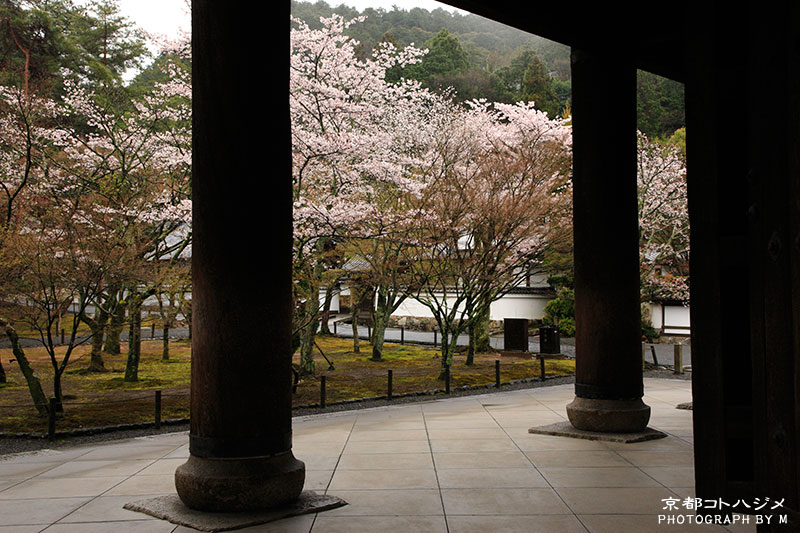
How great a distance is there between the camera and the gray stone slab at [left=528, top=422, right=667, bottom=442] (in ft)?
25.0

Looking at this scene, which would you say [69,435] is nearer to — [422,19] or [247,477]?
[247,477]

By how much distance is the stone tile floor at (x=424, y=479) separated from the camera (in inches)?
187

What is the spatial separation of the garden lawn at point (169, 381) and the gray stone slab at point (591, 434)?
5860 mm

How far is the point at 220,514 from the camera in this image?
475 centimetres

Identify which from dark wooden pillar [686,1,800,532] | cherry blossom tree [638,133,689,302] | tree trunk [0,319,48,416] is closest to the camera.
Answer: dark wooden pillar [686,1,800,532]

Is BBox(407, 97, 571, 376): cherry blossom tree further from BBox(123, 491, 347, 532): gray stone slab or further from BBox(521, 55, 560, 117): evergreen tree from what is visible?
BBox(521, 55, 560, 117): evergreen tree

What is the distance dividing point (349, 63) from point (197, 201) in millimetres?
14508

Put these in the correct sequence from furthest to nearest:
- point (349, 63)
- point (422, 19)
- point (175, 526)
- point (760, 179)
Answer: point (422, 19)
point (349, 63)
point (175, 526)
point (760, 179)

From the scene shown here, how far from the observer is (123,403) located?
1257cm

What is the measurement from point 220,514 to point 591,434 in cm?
475

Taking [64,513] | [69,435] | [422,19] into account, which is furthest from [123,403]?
[422,19]

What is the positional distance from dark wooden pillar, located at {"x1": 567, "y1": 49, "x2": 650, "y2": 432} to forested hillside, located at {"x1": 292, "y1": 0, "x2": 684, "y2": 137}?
21.5m

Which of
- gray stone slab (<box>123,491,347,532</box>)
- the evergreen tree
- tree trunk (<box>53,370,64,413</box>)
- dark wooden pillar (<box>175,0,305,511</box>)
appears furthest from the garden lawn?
the evergreen tree

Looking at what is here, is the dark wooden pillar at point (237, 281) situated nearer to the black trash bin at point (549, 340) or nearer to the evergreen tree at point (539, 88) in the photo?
the black trash bin at point (549, 340)
